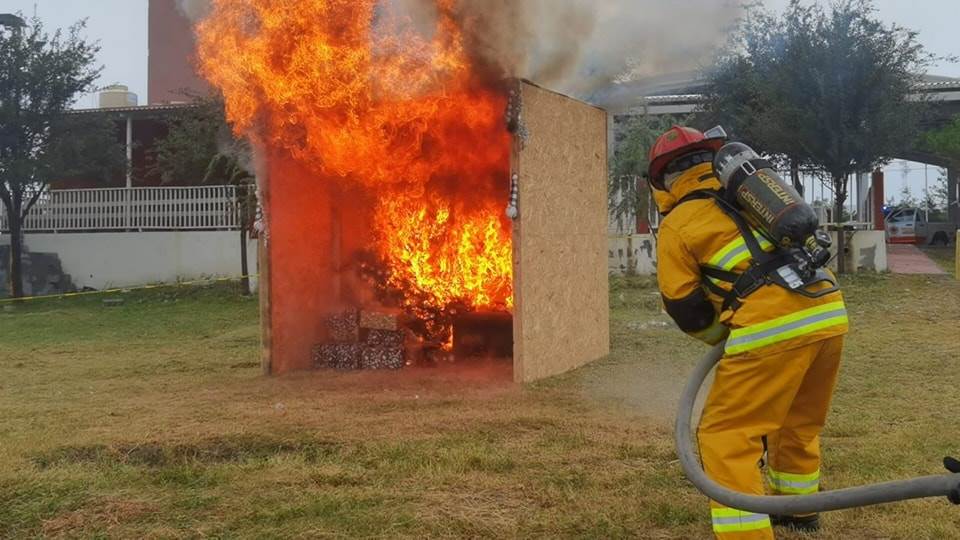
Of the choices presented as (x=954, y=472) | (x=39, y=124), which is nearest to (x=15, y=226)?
(x=39, y=124)

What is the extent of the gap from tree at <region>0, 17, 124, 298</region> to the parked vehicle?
25469 mm

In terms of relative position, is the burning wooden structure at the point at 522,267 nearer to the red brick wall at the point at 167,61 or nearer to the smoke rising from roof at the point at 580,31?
the smoke rising from roof at the point at 580,31

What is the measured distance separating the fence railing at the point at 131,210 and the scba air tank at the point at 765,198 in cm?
1709

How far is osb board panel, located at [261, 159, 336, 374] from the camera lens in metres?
8.38

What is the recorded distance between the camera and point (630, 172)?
20.8 meters

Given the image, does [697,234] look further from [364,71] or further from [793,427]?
[364,71]

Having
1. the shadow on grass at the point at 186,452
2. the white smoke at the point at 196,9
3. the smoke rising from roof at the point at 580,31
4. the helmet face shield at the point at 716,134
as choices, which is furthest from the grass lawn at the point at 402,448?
the white smoke at the point at 196,9

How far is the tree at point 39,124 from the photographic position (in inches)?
687

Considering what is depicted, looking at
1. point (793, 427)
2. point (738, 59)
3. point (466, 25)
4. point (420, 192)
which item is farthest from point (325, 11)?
point (738, 59)

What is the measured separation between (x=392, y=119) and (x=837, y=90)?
13.3 m

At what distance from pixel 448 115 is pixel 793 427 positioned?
17.7 feet

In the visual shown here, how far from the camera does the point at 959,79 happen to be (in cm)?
2383

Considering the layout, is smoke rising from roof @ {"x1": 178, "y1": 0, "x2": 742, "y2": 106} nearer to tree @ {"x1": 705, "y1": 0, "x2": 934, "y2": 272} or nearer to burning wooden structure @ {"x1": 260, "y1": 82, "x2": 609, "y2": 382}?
burning wooden structure @ {"x1": 260, "y1": 82, "x2": 609, "y2": 382}

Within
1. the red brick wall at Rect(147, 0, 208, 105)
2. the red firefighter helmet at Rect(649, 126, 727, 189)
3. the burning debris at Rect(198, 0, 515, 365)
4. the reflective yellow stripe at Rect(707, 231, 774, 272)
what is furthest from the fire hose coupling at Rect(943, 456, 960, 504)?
the red brick wall at Rect(147, 0, 208, 105)
